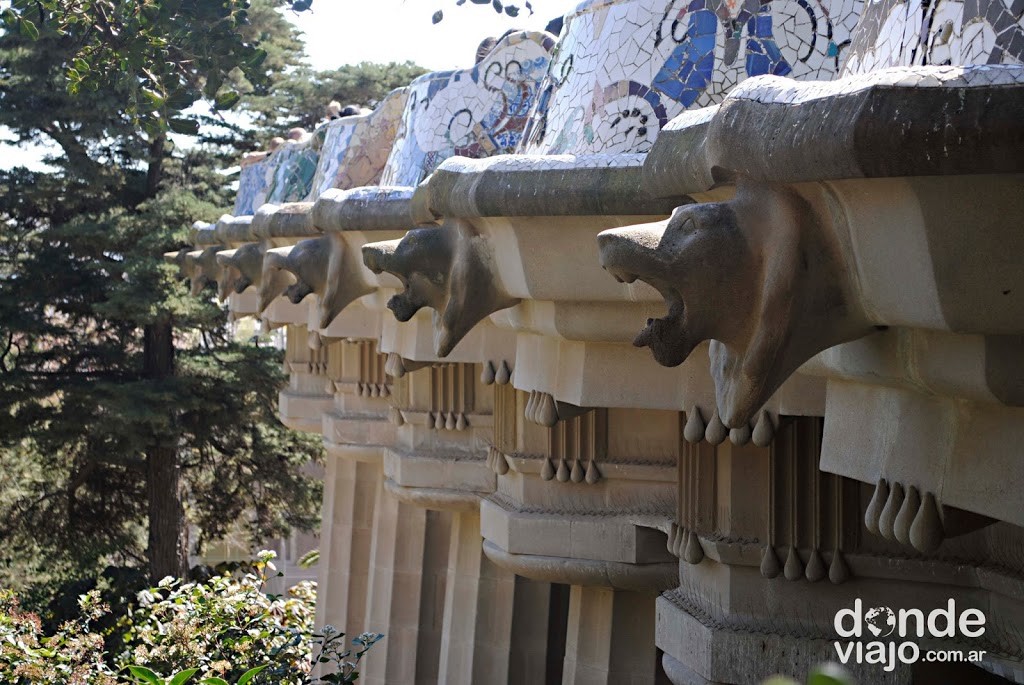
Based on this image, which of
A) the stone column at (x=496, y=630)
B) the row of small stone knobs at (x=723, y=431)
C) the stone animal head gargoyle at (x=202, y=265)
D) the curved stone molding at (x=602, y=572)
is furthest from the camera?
the stone animal head gargoyle at (x=202, y=265)

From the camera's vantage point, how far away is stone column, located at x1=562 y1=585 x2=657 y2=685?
7.17m

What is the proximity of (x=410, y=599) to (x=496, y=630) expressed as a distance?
2454mm

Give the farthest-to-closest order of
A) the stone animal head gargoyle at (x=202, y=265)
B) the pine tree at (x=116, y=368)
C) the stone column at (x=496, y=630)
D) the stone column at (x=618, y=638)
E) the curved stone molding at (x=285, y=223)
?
the pine tree at (x=116, y=368) < the stone animal head gargoyle at (x=202, y=265) < the curved stone molding at (x=285, y=223) < the stone column at (x=496, y=630) < the stone column at (x=618, y=638)

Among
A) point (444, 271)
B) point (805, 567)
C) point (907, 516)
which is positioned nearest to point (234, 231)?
point (444, 271)

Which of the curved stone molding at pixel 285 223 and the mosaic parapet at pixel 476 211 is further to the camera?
the curved stone molding at pixel 285 223

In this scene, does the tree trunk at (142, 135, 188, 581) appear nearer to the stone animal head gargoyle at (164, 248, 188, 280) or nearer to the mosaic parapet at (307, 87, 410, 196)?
the stone animal head gargoyle at (164, 248, 188, 280)

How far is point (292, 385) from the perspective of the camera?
16094 mm

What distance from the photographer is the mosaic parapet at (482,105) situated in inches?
311

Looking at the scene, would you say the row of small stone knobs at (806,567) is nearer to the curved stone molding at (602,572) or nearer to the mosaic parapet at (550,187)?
the mosaic parapet at (550,187)

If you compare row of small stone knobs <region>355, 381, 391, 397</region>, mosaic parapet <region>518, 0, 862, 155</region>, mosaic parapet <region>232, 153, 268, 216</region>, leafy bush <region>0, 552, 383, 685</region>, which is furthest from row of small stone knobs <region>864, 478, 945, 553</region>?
mosaic parapet <region>232, 153, 268, 216</region>

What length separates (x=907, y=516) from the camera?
12.0 ft

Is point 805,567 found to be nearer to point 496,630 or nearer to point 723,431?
point 723,431

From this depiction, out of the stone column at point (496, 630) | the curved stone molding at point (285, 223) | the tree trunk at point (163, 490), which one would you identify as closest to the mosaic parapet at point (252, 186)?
the tree trunk at point (163, 490)

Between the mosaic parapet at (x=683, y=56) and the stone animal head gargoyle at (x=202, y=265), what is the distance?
8790mm
